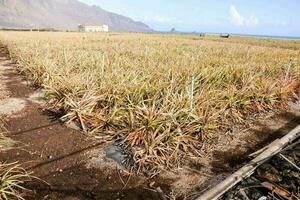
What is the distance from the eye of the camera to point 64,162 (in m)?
5.66

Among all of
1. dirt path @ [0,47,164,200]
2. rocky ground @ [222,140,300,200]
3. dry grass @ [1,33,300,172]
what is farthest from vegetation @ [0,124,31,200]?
rocky ground @ [222,140,300,200]

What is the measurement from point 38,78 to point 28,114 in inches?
145

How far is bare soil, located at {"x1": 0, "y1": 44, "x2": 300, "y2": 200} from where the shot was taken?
4840mm

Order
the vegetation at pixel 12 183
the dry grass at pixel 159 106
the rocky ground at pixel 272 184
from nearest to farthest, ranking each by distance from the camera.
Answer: the vegetation at pixel 12 183 → the rocky ground at pixel 272 184 → the dry grass at pixel 159 106

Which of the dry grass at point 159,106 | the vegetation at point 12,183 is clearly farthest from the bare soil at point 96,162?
the dry grass at point 159,106

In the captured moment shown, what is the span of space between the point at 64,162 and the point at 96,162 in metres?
0.54

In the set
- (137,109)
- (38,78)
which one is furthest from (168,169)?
(38,78)

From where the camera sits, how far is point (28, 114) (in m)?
8.23

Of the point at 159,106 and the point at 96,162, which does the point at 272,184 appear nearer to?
the point at 96,162

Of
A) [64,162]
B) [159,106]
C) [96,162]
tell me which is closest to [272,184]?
[96,162]

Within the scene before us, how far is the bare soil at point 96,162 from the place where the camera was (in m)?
4.84

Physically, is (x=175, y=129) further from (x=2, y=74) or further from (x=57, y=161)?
(x=2, y=74)

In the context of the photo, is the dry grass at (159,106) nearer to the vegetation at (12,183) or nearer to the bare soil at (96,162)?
the bare soil at (96,162)

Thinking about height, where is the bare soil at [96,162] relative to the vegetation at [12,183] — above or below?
below
